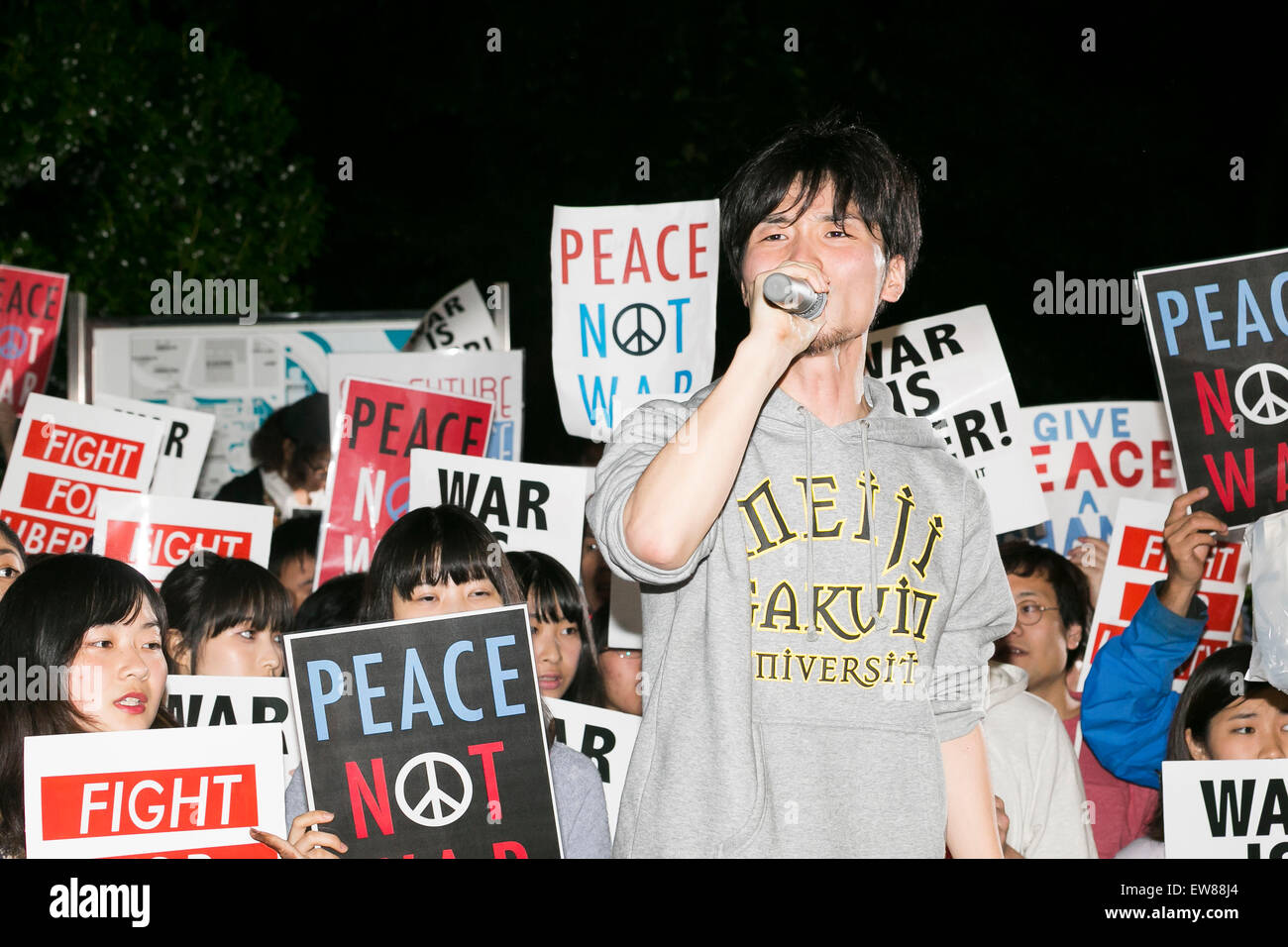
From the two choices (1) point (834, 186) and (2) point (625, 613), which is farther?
(2) point (625, 613)

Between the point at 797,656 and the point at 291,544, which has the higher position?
the point at 291,544

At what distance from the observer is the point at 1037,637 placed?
4543 millimetres

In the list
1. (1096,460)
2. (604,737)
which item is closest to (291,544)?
(604,737)

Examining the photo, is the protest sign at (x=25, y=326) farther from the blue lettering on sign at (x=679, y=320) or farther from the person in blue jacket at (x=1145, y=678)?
the person in blue jacket at (x=1145, y=678)

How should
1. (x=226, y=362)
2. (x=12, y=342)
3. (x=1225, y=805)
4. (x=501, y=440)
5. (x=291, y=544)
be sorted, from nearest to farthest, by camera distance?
(x=1225, y=805), (x=291, y=544), (x=501, y=440), (x=12, y=342), (x=226, y=362)

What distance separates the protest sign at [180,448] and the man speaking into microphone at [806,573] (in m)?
3.40

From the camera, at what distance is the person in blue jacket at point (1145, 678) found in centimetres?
401

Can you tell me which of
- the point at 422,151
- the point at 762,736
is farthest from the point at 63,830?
the point at 422,151

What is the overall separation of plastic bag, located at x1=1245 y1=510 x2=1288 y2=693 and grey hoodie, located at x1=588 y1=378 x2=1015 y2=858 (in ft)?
3.24

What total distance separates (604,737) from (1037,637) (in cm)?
135

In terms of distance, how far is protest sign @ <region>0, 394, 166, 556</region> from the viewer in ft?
16.4

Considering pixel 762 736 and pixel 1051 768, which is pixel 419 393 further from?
pixel 762 736

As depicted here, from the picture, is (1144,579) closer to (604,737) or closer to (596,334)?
(604,737)

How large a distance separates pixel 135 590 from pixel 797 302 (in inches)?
85.1
